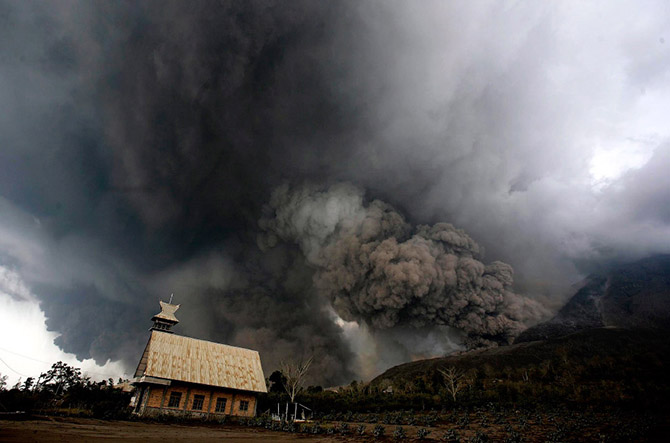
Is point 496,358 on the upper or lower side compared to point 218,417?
upper

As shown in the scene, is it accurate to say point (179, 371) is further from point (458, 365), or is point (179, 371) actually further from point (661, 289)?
point (661, 289)

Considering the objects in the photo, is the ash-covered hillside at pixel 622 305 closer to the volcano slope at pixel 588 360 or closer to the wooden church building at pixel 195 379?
the volcano slope at pixel 588 360

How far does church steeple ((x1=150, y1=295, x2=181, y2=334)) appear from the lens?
46.3 metres

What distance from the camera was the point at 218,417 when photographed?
28.4 m

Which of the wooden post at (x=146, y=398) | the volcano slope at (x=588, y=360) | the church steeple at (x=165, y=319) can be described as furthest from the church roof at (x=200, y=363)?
the volcano slope at (x=588, y=360)

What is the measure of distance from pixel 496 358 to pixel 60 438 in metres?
122

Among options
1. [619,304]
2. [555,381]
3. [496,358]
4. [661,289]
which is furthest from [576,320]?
[555,381]

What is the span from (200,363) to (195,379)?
8.35ft

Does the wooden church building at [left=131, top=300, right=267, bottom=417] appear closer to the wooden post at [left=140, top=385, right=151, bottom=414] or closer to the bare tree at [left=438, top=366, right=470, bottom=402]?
the wooden post at [left=140, top=385, right=151, bottom=414]

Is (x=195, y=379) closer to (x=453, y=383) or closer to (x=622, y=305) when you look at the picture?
(x=453, y=383)

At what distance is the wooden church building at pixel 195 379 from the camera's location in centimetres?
2727

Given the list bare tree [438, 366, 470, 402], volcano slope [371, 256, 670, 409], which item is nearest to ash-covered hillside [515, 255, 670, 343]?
volcano slope [371, 256, 670, 409]

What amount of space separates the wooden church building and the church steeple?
12.3m

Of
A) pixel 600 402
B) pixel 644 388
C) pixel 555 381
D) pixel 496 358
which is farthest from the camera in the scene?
pixel 496 358
